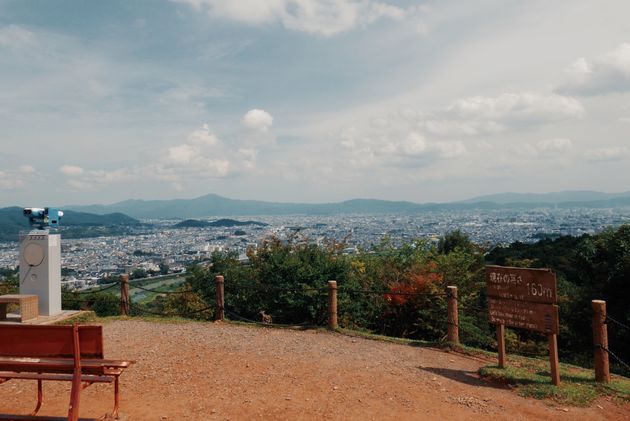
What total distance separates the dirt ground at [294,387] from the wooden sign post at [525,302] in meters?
0.87

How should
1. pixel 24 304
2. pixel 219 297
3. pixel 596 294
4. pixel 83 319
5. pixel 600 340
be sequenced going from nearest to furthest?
pixel 600 340 → pixel 24 304 → pixel 83 319 → pixel 219 297 → pixel 596 294

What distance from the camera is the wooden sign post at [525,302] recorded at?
6227 mm

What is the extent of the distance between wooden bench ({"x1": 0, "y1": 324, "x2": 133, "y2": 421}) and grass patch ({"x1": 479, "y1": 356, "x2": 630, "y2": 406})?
5021mm

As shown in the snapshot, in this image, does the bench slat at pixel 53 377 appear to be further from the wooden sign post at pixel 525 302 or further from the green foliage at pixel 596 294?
the green foliage at pixel 596 294

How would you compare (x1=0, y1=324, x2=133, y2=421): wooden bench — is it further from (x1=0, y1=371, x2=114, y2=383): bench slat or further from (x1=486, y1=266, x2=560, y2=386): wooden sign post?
(x1=486, y1=266, x2=560, y2=386): wooden sign post

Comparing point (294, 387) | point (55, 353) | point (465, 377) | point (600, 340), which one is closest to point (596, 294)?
point (600, 340)

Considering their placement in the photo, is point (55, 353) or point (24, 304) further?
point (24, 304)

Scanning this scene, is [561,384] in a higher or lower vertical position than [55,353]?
lower

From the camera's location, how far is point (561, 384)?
625cm

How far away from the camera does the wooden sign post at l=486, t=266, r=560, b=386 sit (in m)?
6.23

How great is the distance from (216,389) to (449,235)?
91.0ft

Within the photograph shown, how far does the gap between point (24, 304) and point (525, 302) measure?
928 cm

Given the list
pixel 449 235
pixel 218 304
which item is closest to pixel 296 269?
pixel 218 304

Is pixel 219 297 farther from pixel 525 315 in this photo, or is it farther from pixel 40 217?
pixel 525 315
